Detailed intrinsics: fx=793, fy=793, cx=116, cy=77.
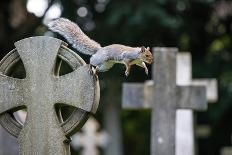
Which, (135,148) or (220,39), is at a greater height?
(220,39)

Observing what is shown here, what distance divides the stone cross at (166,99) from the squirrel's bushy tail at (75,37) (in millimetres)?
1720

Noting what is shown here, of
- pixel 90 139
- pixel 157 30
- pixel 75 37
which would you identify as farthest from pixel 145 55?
pixel 90 139

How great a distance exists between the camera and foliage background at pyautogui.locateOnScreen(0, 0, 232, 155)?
42.1 ft

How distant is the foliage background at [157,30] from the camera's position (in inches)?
505

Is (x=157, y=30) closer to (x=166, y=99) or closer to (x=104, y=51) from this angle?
(x=166, y=99)

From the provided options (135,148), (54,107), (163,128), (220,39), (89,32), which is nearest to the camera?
(54,107)

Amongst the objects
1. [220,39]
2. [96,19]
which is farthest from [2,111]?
[220,39]

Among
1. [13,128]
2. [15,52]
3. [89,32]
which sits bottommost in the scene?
[13,128]

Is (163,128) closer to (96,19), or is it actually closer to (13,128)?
(13,128)

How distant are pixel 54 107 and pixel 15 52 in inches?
14.8

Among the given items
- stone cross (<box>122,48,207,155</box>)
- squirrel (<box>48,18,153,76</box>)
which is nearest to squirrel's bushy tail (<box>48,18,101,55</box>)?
squirrel (<box>48,18,153,76</box>)

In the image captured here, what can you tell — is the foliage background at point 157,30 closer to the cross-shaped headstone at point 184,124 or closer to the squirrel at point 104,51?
the cross-shaped headstone at point 184,124

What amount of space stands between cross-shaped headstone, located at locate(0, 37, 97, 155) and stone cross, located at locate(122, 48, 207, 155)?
5.92ft

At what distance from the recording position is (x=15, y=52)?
430 centimetres
